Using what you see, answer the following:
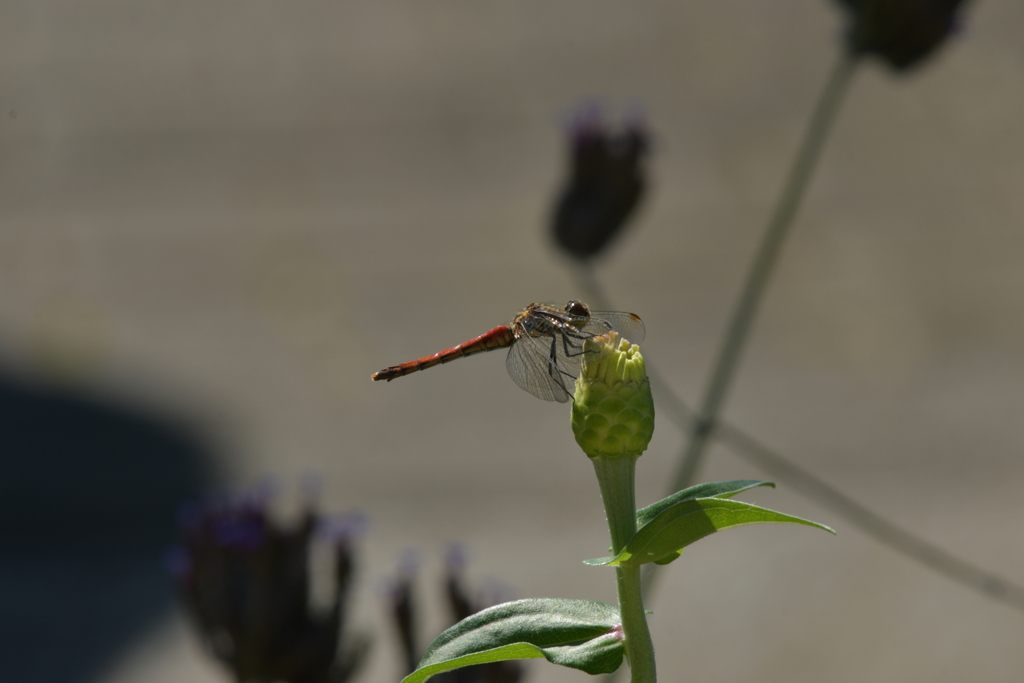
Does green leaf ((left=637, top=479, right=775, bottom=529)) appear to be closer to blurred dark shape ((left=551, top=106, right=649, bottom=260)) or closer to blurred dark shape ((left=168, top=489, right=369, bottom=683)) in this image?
blurred dark shape ((left=168, top=489, right=369, bottom=683))

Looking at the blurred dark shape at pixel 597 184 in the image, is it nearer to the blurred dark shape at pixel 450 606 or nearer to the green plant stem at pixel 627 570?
the blurred dark shape at pixel 450 606

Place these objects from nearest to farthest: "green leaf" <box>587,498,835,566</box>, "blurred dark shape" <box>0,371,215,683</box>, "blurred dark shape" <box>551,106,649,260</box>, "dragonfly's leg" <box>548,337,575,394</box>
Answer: "green leaf" <box>587,498,835,566</box>
"dragonfly's leg" <box>548,337,575,394</box>
"blurred dark shape" <box>551,106,649,260</box>
"blurred dark shape" <box>0,371,215,683</box>

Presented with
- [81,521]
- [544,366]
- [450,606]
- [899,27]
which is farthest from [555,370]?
[81,521]

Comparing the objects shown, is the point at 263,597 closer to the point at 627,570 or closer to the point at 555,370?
the point at 555,370

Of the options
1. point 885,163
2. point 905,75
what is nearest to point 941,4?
point 905,75

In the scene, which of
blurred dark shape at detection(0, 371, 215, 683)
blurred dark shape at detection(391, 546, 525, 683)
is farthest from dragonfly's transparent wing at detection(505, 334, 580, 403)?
blurred dark shape at detection(0, 371, 215, 683)

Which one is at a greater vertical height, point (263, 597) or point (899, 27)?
point (899, 27)

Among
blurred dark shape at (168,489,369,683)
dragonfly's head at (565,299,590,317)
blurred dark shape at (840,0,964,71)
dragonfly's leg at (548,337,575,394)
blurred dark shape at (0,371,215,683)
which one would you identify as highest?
blurred dark shape at (840,0,964,71)
